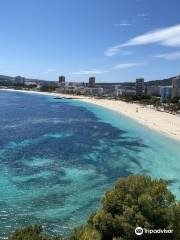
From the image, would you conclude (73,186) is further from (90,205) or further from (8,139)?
(8,139)

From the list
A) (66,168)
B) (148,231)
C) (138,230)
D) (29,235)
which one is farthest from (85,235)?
(66,168)

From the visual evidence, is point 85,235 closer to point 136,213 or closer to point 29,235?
point 29,235

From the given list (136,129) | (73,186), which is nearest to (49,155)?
(73,186)

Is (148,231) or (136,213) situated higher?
(136,213)

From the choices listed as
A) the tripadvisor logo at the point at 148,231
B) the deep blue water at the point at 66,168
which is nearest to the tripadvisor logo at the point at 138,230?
the tripadvisor logo at the point at 148,231

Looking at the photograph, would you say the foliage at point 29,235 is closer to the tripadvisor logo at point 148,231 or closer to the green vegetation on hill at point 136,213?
the green vegetation on hill at point 136,213

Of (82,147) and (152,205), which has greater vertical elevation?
(152,205)
